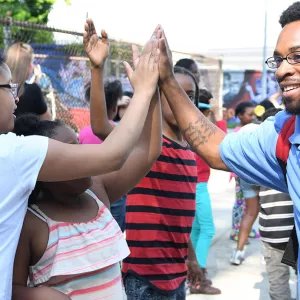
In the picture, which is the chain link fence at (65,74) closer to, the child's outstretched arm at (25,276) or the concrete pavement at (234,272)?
the concrete pavement at (234,272)

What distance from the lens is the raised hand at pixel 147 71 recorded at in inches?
80.1

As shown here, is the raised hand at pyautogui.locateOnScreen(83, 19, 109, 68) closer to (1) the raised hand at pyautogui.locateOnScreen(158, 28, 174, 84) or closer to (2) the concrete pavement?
(1) the raised hand at pyautogui.locateOnScreen(158, 28, 174, 84)

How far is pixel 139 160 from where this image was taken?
86.4 inches

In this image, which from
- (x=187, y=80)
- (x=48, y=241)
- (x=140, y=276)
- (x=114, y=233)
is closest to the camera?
(x=48, y=241)

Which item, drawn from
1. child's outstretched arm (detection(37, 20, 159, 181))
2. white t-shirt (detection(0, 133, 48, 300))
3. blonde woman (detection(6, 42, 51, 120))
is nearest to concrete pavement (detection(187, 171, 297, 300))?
blonde woman (detection(6, 42, 51, 120))

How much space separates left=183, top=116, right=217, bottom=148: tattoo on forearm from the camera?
7.50 feet

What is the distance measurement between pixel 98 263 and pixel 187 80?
1604 millimetres

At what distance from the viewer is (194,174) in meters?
2.94

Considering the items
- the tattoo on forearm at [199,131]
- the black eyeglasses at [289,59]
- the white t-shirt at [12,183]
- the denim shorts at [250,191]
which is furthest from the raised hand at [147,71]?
the denim shorts at [250,191]

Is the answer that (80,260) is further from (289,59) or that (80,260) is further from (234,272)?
(234,272)

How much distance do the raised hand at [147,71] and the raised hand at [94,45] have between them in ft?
0.44

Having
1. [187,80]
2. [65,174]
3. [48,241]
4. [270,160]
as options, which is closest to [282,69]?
[270,160]

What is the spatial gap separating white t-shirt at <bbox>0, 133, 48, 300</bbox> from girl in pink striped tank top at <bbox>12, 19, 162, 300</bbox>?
5.0 inches

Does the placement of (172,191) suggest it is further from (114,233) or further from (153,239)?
(114,233)
